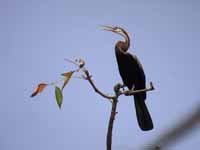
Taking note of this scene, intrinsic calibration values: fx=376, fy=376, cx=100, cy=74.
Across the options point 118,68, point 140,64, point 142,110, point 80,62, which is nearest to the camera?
point 80,62

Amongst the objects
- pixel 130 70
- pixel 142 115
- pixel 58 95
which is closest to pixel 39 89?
pixel 58 95

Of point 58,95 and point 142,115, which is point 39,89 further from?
point 142,115

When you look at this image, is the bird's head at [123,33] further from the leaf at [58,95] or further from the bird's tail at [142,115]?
the leaf at [58,95]

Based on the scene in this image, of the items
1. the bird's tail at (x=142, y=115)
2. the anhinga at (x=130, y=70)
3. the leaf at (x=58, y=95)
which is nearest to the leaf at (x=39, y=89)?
the leaf at (x=58, y=95)

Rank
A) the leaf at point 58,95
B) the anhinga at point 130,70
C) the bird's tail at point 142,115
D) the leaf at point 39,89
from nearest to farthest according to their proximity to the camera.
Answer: the leaf at point 39,89 < the leaf at point 58,95 < the bird's tail at point 142,115 < the anhinga at point 130,70

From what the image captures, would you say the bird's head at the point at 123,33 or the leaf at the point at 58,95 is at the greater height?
the bird's head at the point at 123,33

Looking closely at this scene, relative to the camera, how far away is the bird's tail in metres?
2.31

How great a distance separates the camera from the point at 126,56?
309 cm

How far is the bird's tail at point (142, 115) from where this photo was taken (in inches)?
91.1

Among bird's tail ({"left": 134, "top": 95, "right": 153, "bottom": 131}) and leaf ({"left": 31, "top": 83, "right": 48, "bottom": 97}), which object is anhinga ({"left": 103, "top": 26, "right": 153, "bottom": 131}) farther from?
leaf ({"left": 31, "top": 83, "right": 48, "bottom": 97})

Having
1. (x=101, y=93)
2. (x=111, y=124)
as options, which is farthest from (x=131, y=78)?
(x=111, y=124)

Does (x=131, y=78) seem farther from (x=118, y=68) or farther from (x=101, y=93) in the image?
(x=101, y=93)

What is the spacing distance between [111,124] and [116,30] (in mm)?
1924

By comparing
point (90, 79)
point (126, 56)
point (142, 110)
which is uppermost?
point (126, 56)
